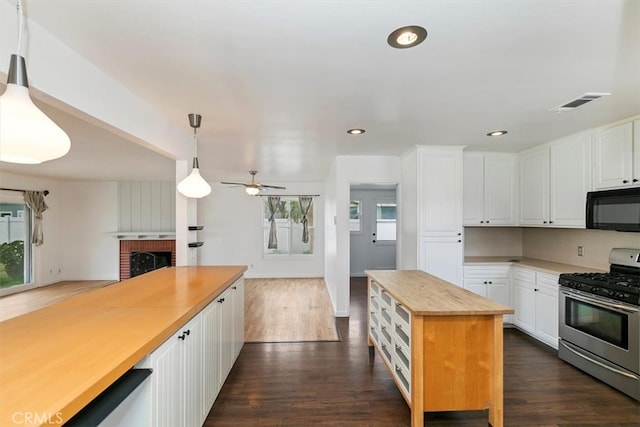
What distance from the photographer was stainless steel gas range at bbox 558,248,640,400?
2.41 m

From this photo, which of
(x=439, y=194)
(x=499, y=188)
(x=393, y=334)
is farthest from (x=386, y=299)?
(x=499, y=188)

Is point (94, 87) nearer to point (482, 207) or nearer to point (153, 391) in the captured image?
point (153, 391)

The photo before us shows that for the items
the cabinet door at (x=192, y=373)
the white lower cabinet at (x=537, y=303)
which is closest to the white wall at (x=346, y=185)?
the white lower cabinet at (x=537, y=303)

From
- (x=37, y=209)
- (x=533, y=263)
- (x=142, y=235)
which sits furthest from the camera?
(x=142, y=235)

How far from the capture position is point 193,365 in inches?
70.3

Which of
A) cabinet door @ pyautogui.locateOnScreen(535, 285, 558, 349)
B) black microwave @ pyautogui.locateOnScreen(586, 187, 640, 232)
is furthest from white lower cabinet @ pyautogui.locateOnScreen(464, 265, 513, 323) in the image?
black microwave @ pyautogui.locateOnScreen(586, 187, 640, 232)

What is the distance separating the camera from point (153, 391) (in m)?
1.33

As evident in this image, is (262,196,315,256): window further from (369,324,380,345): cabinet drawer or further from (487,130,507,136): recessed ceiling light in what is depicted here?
(487,130,507,136): recessed ceiling light

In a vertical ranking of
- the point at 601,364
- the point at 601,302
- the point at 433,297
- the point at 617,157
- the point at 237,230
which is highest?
the point at 617,157

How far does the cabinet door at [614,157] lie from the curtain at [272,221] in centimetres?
590

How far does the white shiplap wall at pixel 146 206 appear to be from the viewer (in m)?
7.21

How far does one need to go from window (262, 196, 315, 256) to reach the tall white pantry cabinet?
4.02 m

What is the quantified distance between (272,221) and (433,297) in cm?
575

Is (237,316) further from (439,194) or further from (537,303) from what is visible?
(537,303)
